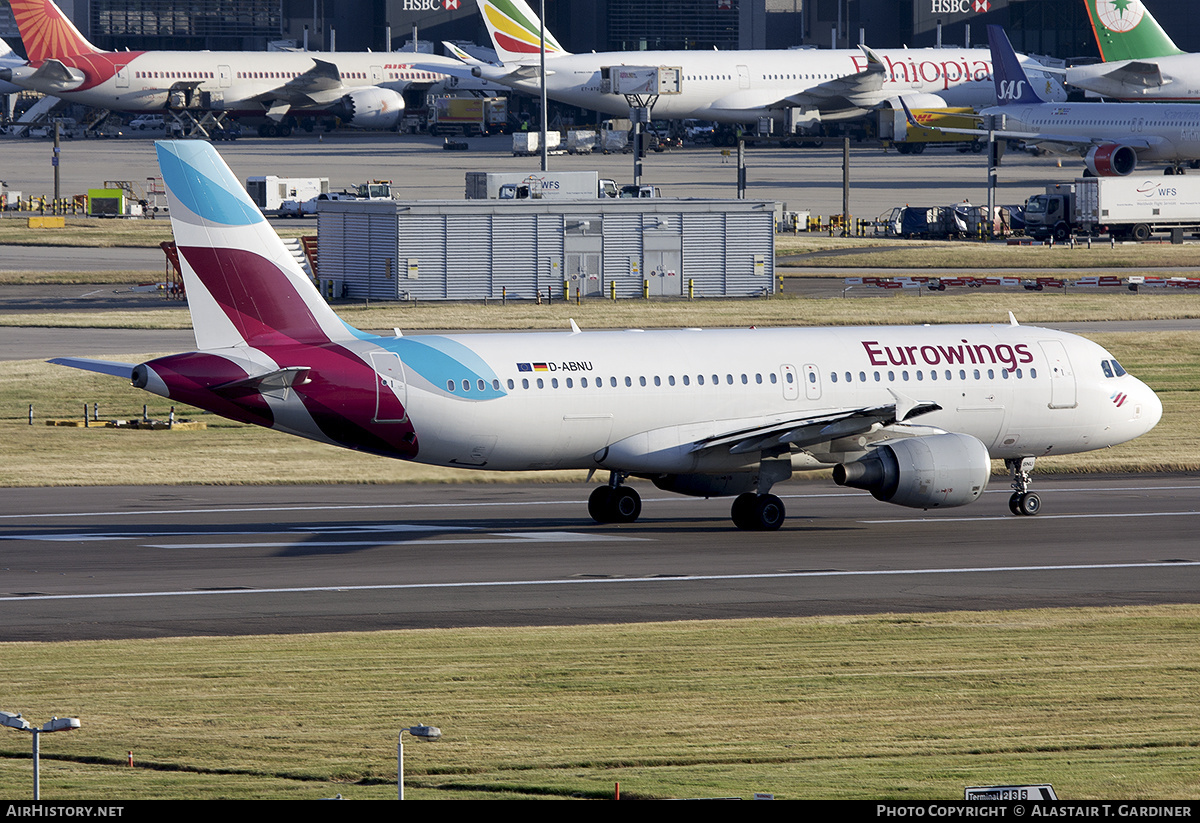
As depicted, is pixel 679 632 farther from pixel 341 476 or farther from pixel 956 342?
pixel 341 476

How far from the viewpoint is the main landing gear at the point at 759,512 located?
36.6 m

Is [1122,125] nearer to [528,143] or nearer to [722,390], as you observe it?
[528,143]

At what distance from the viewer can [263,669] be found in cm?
2219

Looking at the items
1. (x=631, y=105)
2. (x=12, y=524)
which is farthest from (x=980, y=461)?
(x=631, y=105)

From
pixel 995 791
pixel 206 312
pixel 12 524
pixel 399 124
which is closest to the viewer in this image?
pixel 995 791

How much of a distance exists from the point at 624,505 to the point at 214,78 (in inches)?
5670

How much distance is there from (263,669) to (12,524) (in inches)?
686

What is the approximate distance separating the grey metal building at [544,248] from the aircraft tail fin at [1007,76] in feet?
182

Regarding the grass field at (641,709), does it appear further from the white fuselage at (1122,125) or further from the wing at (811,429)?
Answer: the white fuselage at (1122,125)

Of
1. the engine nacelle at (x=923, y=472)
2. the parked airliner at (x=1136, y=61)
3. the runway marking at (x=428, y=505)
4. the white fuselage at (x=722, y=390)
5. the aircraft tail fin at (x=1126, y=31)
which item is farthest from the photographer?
the aircraft tail fin at (x=1126, y=31)

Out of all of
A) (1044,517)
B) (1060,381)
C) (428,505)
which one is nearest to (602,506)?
(428,505)

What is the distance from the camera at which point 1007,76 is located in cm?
13300

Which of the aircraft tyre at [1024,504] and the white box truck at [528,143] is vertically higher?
the white box truck at [528,143]

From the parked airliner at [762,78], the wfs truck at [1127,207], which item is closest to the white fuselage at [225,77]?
the parked airliner at [762,78]
